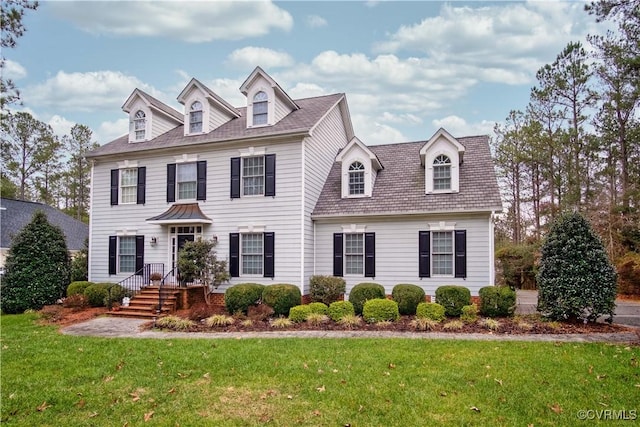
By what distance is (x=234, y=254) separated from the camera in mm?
14633

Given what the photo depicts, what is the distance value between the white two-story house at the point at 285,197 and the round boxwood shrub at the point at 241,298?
1.48 meters

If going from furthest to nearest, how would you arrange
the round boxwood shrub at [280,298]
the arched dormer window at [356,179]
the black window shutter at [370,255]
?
the arched dormer window at [356,179] < the black window shutter at [370,255] < the round boxwood shrub at [280,298]

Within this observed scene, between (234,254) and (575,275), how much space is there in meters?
10.9

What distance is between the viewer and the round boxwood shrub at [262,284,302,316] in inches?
488

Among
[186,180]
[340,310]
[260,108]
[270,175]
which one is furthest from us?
[186,180]

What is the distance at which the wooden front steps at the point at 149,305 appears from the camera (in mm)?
13055

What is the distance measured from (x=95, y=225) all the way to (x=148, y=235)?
2990mm

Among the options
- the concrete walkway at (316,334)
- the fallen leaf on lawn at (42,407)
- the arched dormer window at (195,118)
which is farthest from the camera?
the arched dormer window at (195,118)

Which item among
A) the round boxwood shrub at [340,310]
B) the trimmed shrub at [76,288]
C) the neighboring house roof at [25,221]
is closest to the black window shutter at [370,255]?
the round boxwood shrub at [340,310]

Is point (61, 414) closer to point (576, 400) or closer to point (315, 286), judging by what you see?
point (576, 400)

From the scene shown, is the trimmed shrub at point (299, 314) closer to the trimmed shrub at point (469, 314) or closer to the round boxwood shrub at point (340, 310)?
the round boxwood shrub at point (340, 310)

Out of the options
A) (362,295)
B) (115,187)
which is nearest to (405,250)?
(362,295)

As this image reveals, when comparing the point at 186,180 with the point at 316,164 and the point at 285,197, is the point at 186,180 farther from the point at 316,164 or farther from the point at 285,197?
the point at 316,164

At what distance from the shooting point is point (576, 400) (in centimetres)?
512
